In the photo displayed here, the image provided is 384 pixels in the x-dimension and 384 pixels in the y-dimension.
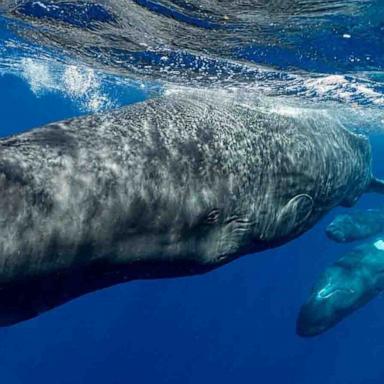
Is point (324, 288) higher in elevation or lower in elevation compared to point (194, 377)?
higher

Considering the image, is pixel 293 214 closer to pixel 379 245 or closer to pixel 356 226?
pixel 356 226

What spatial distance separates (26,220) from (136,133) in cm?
169

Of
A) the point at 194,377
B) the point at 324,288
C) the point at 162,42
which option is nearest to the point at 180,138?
the point at 162,42

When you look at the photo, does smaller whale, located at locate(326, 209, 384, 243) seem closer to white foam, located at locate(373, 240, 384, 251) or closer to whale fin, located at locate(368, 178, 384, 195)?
white foam, located at locate(373, 240, 384, 251)

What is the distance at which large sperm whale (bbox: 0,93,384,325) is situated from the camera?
143 inches

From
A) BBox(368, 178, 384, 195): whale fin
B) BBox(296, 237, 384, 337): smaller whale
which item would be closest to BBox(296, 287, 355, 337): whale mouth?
BBox(296, 237, 384, 337): smaller whale

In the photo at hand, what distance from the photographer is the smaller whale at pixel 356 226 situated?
49.2ft

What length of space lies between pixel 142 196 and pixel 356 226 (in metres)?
13.0

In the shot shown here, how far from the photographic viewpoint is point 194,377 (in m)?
42.1

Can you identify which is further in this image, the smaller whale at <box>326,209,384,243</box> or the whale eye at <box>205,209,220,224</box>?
the smaller whale at <box>326,209,384,243</box>

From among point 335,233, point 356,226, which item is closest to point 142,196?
point 335,233

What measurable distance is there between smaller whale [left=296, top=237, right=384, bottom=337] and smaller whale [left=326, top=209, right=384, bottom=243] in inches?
36.2

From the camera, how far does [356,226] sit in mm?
15828

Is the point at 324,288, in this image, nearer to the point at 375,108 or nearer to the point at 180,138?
the point at 375,108
